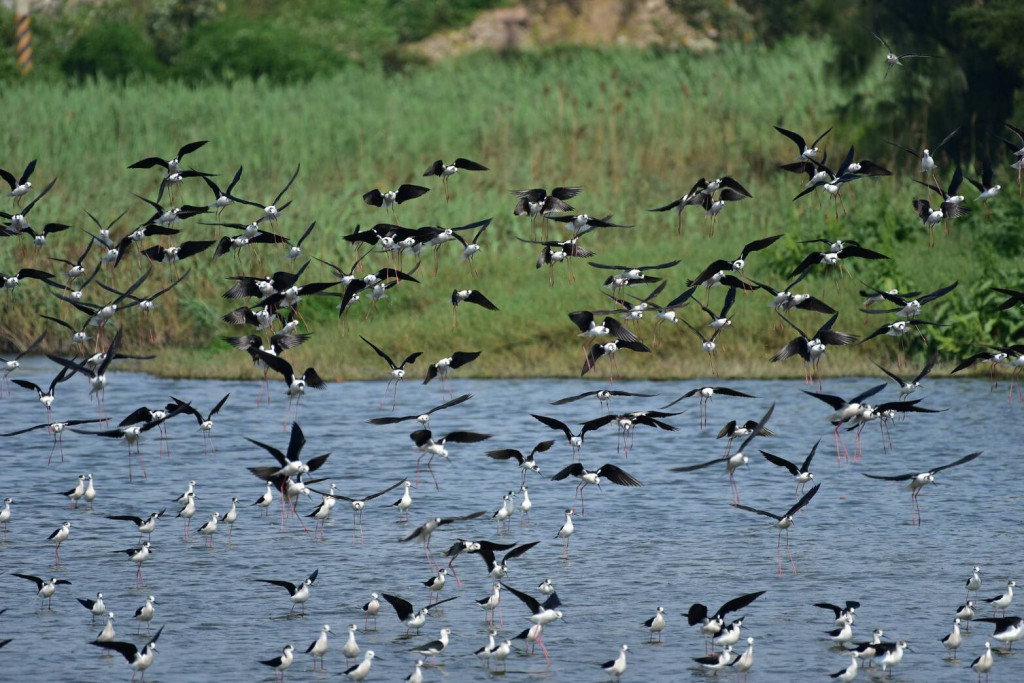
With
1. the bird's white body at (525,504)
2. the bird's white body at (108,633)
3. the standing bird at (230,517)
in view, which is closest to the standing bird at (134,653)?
the bird's white body at (108,633)

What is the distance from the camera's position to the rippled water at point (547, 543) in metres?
13.2

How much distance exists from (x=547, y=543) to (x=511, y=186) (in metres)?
16.4

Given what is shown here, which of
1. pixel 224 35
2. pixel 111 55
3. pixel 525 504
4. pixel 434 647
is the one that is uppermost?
pixel 434 647

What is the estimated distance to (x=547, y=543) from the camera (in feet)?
55.7

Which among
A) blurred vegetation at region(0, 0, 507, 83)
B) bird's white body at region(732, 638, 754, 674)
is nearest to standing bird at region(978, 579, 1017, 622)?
bird's white body at region(732, 638, 754, 674)

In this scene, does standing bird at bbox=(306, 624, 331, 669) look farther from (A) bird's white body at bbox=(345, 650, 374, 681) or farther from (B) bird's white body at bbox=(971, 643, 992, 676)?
(B) bird's white body at bbox=(971, 643, 992, 676)

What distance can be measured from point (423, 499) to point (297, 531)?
2.06 m

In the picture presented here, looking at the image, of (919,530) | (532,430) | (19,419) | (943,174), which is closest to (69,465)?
(19,419)

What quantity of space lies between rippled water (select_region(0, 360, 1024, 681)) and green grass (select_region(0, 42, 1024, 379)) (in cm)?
116

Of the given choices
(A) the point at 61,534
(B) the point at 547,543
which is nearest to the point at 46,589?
(A) the point at 61,534

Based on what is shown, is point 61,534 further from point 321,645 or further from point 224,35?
point 224,35

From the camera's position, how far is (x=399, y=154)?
111ft

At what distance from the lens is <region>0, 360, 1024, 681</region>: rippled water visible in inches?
522

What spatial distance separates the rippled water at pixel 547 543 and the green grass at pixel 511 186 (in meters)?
1.16
